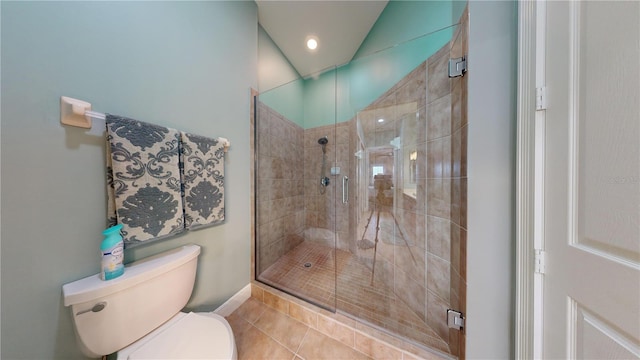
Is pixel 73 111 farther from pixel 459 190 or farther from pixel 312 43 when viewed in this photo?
pixel 312 43

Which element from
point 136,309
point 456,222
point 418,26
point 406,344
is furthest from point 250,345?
point 418,26

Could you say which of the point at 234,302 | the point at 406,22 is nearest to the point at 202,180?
the point at 234,302

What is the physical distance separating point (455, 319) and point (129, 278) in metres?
1.55

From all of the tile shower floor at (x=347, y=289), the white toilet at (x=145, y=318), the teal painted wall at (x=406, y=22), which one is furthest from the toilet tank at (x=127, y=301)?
the teal painted wall at (x=406, y=22)

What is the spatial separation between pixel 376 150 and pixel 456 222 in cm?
89

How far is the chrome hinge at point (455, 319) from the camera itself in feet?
2.83

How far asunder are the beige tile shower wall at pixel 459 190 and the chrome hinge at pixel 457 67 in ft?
0.09

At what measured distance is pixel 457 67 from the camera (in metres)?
0.88

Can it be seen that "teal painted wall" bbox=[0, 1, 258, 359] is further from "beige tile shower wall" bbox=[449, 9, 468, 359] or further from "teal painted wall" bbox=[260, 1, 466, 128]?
"beige tile shower wall" bbox=[449, 9, 468, 359]

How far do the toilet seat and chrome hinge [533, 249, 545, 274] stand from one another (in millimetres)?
1249

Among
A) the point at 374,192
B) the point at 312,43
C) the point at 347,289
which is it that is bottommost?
the point at 347,289

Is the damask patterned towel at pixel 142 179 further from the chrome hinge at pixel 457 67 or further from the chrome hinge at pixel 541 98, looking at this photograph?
the chrome hinge at pixel 541 98

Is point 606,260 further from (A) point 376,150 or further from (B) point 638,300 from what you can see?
(A) point 376,150

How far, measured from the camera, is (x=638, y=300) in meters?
0.42
